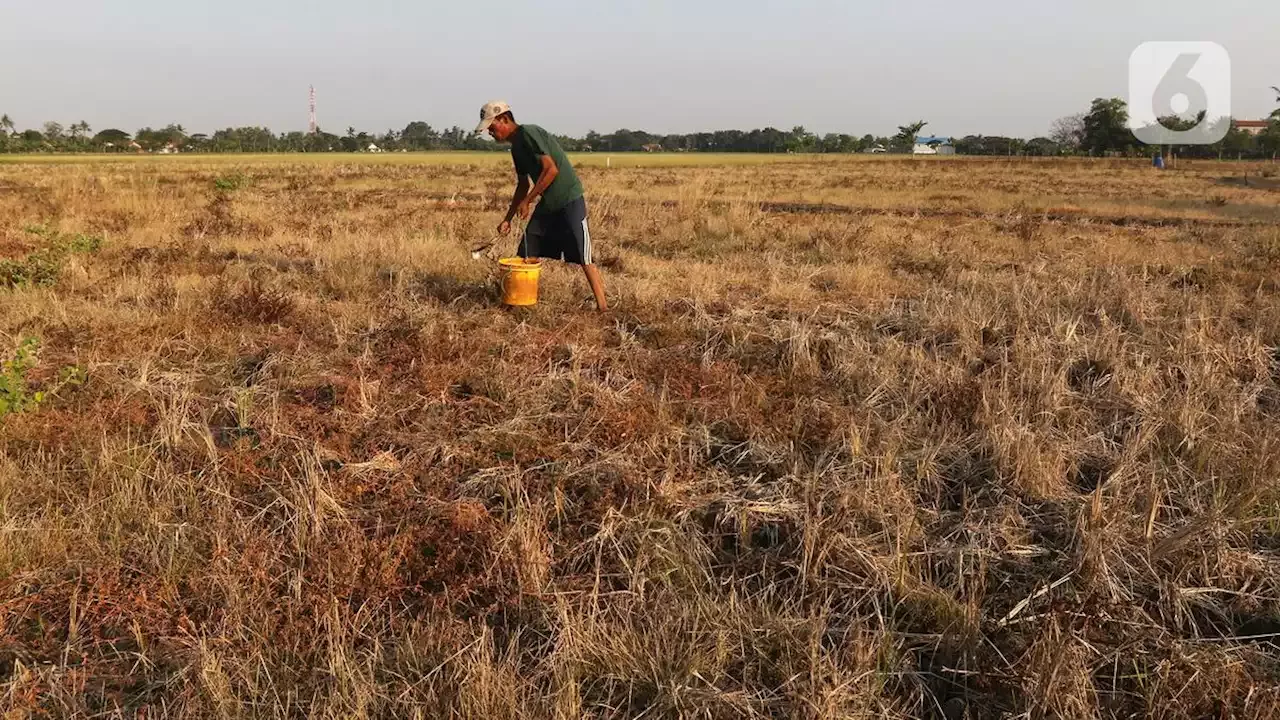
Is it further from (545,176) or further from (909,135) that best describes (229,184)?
(909,135)

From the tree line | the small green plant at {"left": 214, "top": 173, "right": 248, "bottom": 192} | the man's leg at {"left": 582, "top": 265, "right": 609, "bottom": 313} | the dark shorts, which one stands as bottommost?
the man's leg at {"left": 582, "top": 265, "right": 609, "bottom": 313}

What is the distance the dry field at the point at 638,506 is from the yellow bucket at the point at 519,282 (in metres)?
0.24

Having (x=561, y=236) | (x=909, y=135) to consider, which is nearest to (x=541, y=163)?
(x=561, y=236)

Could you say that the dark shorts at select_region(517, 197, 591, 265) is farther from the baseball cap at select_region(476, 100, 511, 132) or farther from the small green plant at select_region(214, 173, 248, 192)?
the small green plant at select_region(214, 173, 248, 192)

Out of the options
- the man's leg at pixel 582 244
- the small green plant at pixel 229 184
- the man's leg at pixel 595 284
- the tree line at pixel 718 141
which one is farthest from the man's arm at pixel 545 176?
the tree line at pixel 718 141

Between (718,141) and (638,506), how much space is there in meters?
115

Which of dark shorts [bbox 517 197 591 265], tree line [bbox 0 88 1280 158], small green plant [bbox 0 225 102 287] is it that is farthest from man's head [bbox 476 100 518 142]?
tree line [bbox 0 88 1280 158]

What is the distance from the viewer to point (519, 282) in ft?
18.3

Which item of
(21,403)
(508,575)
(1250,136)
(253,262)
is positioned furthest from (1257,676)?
(1250,136)

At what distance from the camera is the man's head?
541 centimetres

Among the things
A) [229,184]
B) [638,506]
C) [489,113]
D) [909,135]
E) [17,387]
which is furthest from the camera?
[909,135]

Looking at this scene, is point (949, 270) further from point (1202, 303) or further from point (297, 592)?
point (297, 592)

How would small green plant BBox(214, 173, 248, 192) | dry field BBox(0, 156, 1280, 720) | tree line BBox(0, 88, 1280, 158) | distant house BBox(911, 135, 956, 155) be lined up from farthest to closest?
distant house BBox(911, 135, 956, 155) < tree line BBox(0, 88, 1280, 158) < small green plant BBox(214, 173, 248, 192) < dry field BBox(0, 156, 1280, 720)

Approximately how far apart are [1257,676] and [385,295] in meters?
5.77
